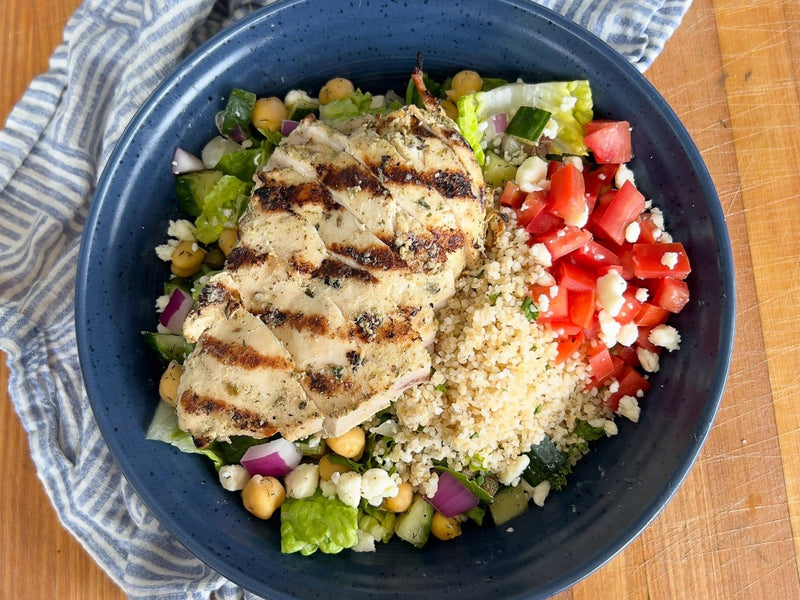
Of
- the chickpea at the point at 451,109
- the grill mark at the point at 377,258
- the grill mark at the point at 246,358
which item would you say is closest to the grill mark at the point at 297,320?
the grill mark at the point at 246,358

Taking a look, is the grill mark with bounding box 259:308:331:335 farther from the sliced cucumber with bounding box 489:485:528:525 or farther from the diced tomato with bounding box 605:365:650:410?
the diced tomato with bounding box 605:365:650:410

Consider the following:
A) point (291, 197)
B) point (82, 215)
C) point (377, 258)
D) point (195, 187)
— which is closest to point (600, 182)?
point (377, 258)

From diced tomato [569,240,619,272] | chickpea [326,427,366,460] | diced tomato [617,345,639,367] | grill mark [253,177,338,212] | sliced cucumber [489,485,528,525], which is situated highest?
grill mark [253,177,338,212]

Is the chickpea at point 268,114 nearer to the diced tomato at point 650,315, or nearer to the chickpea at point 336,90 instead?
the chickpea at point 336,90

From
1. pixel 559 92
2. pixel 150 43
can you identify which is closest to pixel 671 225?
pixel 559 92

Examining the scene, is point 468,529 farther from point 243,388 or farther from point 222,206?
point 222,206

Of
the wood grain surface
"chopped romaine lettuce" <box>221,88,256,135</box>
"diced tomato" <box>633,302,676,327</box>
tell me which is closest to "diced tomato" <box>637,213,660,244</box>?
"diced tomato" <box>633,302,676,327</box>

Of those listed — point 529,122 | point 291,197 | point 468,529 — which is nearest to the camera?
point 291,197
